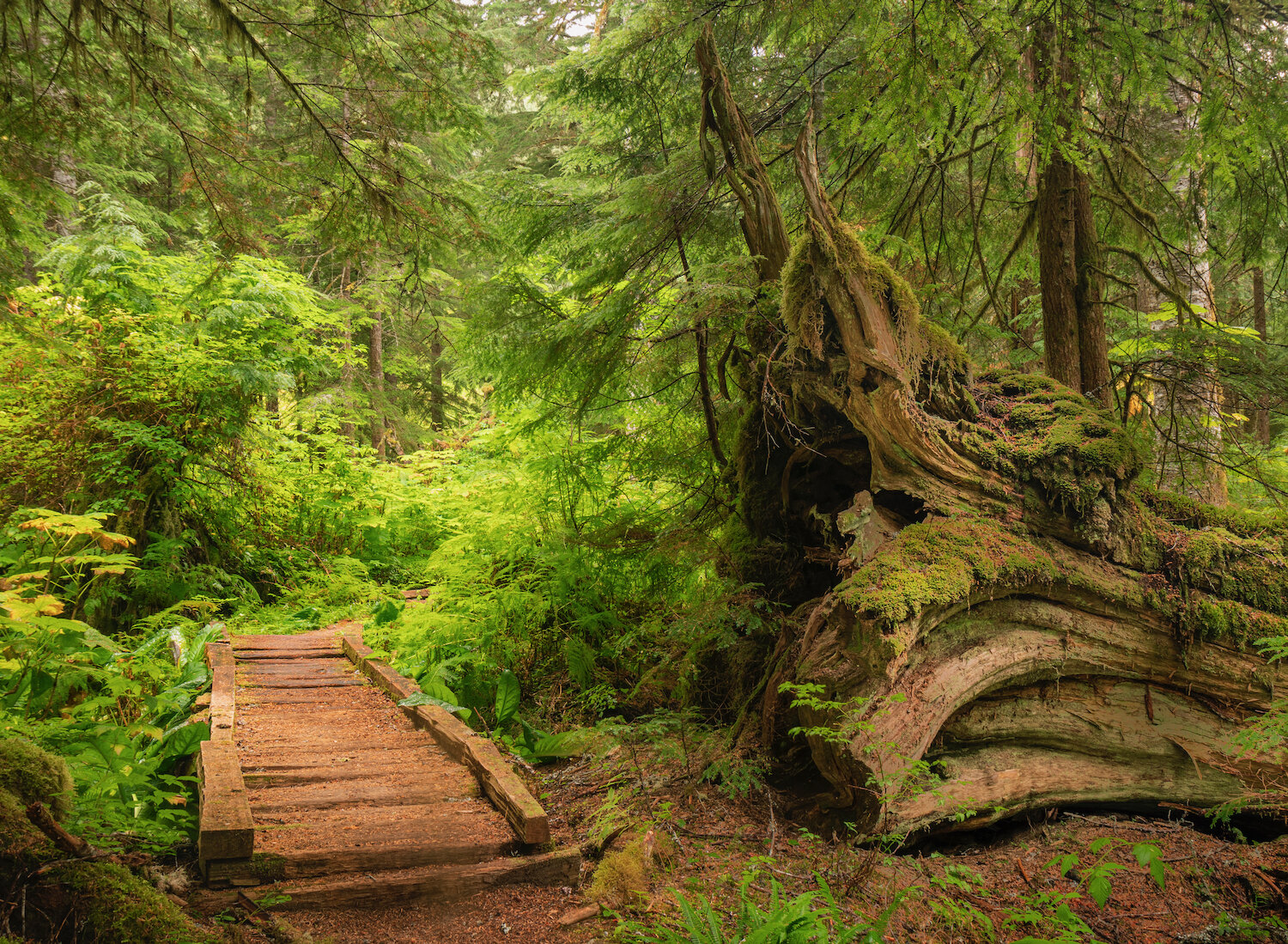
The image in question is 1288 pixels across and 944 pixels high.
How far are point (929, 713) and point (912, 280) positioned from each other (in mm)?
5781

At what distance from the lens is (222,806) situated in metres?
3.56

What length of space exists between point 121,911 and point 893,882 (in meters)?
3.40

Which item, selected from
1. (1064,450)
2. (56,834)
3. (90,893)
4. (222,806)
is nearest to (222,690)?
(222,806)

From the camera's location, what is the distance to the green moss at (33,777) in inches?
115

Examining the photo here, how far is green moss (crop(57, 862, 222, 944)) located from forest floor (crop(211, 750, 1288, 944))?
18.2 inches

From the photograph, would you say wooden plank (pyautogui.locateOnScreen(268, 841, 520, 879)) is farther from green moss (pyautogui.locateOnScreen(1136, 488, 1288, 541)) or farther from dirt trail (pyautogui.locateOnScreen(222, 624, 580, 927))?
green moss (pyautogui.locateOnScreen(1136, 488, 1288, 541))

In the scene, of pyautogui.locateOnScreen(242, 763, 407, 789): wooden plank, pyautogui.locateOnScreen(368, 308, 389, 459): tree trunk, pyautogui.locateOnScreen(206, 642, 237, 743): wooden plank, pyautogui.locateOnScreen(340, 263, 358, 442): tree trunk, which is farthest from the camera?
pyautogui.locateOnScreen(368, 308, 389, 459): tree trunk

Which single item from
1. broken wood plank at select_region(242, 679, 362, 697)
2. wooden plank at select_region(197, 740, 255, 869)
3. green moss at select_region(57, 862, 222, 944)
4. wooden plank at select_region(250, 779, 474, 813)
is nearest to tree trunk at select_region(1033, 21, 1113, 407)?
wooden plank at select_region(250, 779, 474, 813)

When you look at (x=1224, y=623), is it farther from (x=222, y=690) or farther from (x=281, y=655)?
(x=281, y=655)

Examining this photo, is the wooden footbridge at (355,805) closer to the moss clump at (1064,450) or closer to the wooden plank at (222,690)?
the wooden plank at (222,690)

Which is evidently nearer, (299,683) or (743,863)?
(743,863)

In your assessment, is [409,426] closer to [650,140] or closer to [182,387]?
[182,387]

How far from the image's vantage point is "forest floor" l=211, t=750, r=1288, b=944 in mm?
3395

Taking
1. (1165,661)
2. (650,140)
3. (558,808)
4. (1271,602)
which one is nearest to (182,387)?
(650,140)
